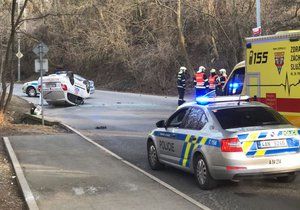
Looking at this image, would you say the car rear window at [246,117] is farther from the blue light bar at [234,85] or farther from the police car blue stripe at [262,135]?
the blue light bar at [234,85]

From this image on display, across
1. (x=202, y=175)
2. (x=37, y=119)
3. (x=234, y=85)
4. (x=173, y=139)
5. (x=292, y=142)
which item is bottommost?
(x=37, y=119)

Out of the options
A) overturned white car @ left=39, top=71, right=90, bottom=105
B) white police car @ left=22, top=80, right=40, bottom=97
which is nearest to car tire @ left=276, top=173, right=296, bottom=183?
overturned white car @ left=39, top=71, right=90, bottom=105

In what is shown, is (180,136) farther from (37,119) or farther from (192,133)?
(37,119)

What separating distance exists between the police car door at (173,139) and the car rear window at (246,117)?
983 millimetres

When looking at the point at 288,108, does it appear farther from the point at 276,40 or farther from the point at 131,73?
the point at 131,73

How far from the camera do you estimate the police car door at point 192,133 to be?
8.86 m

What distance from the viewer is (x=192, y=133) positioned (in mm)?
9117

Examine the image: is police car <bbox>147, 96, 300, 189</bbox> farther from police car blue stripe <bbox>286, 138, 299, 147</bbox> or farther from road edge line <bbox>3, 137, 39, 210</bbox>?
road edge line <bbox>3, 137, 39, 210</bbox>

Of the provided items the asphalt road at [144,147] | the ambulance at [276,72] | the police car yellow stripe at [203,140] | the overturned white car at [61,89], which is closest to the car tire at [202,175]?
the asphalt road at [144,147]

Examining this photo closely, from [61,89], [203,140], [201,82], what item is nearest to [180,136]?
[203,140]

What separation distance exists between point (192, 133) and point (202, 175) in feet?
2.66

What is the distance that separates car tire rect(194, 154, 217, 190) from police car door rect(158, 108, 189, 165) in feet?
2.41

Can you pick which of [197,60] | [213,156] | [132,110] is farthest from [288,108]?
[197,60]

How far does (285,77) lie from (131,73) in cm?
3574
